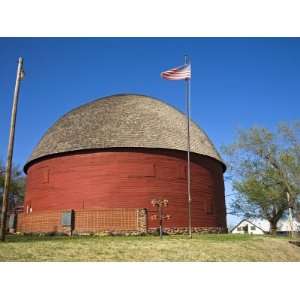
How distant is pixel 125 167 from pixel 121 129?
9.24 feet

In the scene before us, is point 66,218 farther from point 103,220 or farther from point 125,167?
point 125,167

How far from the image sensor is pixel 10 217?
91.2ft

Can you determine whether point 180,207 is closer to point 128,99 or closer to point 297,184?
point 128,99

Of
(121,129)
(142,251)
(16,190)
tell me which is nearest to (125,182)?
(121,129)

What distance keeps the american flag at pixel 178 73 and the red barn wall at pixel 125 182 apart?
6055mm

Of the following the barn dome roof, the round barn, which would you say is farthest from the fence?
the barn dome roof

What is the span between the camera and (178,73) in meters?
19.6

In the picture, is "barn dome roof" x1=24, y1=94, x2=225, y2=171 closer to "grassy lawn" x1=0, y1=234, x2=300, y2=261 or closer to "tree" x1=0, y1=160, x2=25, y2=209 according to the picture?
"grassy lawn" x1=0, y1=234, x2=300, y2=261

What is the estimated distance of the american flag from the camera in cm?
1931

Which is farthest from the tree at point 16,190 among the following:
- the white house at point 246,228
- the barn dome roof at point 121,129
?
the white house at point 246,228

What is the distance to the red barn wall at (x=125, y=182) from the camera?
23.0m
